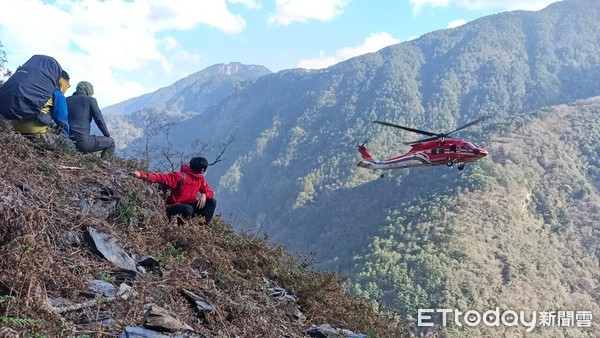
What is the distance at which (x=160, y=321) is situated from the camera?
3.77m

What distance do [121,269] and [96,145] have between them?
11.7ft

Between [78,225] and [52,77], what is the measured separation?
9.48ft

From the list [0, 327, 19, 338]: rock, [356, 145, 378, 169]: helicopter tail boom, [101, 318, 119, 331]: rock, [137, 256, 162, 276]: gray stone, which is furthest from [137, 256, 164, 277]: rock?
[356, 145, 378, 169]: helicopter tail boom

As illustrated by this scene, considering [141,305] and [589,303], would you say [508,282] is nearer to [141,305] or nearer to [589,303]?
[589,303]

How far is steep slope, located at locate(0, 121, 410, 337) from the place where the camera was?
12.0 ft

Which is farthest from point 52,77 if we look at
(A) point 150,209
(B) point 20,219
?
(B) point 20,219

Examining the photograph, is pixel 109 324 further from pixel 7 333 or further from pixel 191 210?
pixel 191 210

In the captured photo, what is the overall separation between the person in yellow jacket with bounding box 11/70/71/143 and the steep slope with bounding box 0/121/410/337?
11.0 inches

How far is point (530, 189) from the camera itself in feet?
324

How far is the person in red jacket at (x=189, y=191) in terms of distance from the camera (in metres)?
7.04

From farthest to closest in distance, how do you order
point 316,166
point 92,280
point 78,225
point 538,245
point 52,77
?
point 316,166
point 538,245
point 52,77
point 78,225
point 92,280

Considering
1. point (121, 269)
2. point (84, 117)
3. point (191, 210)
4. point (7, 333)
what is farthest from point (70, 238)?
point (84, 117)

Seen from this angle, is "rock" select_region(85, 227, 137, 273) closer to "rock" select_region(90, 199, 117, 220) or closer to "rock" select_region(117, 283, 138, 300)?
"rock" select_region(117, 283, 138, 300)

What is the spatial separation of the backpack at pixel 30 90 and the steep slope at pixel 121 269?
336 mm
